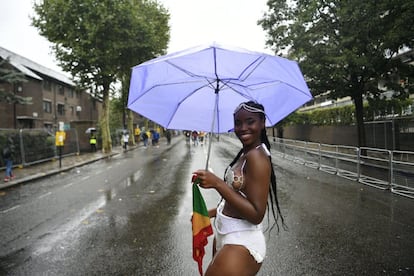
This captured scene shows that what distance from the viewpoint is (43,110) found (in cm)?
4062

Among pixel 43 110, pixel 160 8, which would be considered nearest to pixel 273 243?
pixel 160 8

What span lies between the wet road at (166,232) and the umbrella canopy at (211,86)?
2050 mm

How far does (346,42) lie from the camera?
563 inches

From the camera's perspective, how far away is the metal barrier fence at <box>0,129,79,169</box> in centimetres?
1568

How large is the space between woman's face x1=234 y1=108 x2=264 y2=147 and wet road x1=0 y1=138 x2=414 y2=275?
250 centimetres

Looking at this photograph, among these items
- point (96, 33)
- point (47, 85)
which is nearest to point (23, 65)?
point (47, 85)

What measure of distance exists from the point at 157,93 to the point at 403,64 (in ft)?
54.8

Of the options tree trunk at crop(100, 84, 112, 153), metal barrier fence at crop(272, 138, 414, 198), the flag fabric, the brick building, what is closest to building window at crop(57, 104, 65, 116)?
the brick building

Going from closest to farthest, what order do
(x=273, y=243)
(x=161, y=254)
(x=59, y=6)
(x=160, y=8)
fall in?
(x=161, y=254) → (x=273, y=243) → (x=59, y=6) → (x=160, y=8)

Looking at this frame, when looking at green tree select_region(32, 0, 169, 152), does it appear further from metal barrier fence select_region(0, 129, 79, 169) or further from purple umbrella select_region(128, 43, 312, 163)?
purple umbrella select_region(128, 43, 312, 163)

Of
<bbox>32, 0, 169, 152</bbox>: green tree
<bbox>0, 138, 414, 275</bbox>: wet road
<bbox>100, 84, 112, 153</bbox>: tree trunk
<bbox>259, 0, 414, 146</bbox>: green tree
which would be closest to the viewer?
<bbox>0, 138, 414, 275</bbox>: wet road

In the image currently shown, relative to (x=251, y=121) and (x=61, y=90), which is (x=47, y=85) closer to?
(x=61, y=90)

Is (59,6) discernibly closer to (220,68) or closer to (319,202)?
(319,202)

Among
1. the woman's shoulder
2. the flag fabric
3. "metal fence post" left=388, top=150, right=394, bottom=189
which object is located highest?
the woman's shoulder
